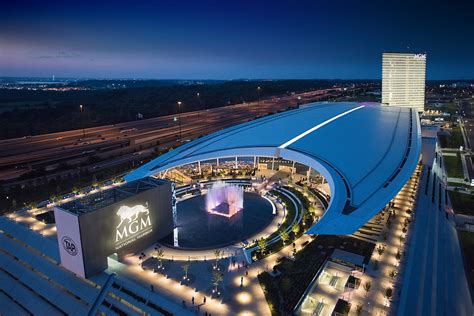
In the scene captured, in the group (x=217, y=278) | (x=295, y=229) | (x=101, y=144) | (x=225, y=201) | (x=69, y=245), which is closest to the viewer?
(x=217, y=278)

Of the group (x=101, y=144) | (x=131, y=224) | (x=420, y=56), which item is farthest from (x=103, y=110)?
(x=420, y=56)

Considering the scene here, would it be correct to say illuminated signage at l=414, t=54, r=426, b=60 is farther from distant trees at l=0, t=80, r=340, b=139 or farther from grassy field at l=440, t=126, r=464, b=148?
distant trees at l=0, t=80, r=340, b=139

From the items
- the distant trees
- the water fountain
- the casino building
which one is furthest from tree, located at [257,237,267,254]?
the distant trees

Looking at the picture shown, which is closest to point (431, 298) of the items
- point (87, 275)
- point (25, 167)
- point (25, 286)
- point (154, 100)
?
point (87, 275)

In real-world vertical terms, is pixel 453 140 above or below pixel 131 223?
below

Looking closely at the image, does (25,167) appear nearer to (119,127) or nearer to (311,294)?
(119,127)

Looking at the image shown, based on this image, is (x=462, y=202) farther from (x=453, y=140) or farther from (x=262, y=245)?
(x=453, y=140)
